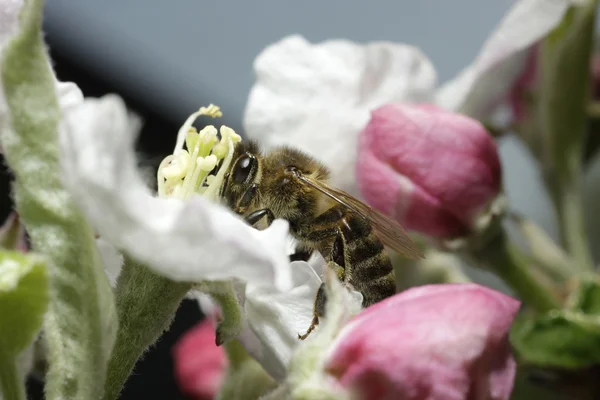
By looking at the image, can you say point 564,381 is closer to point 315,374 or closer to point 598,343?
point 598,343

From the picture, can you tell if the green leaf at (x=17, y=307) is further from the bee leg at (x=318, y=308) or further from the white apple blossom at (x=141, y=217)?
the bee leg at (x=318, y=308)

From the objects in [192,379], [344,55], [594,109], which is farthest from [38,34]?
[594,109]

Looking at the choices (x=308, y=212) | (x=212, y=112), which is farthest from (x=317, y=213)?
(x=212, y=112)

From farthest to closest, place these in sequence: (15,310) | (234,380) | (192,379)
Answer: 1. (192,379)
2. (234,380)
3. (15,310)

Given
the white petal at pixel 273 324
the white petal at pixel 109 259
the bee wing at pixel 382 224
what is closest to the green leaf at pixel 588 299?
the bee wing at pixel 382 224

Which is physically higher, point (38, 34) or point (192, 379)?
point (38, 34)

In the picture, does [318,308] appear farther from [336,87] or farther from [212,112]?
[336,87]

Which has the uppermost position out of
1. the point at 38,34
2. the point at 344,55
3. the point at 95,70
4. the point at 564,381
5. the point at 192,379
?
the point at 38,34

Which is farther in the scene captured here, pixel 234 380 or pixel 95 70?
pixel 95 70
